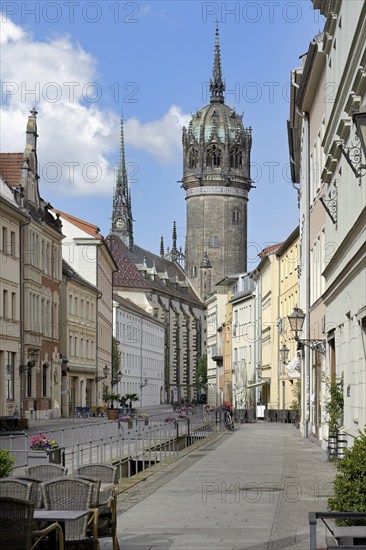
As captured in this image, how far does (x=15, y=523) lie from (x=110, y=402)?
255 feet

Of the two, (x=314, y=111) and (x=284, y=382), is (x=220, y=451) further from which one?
(x=284, y=382)

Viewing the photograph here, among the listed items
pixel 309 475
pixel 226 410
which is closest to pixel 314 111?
pixel 309 475

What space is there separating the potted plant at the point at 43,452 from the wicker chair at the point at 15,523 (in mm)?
12296

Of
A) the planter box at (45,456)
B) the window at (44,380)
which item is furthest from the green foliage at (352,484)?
the window at (44,380)

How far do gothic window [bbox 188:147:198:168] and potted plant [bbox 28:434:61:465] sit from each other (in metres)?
163

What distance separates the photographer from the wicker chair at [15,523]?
891 cm

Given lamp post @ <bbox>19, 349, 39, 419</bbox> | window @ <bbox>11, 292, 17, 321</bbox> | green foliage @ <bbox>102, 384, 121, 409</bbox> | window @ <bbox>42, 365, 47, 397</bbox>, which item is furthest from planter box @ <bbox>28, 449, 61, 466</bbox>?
Result: green foliage @ <bbox>102, 384, 121, 409</bbox>

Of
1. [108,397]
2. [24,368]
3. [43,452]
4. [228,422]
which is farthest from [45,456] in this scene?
[108,397]

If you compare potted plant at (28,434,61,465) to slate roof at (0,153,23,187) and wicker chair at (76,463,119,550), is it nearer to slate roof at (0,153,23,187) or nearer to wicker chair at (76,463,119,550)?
wicker chair at (76,463,119,550)

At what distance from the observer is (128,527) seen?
46.4 ft

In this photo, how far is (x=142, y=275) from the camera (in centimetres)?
17225

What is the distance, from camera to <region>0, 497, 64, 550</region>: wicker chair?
891cm

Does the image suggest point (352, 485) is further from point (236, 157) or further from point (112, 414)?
point (236, 157)

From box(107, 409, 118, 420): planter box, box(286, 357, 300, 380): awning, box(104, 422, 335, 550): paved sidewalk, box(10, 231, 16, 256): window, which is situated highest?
box(10, 231, 16, 256): window
